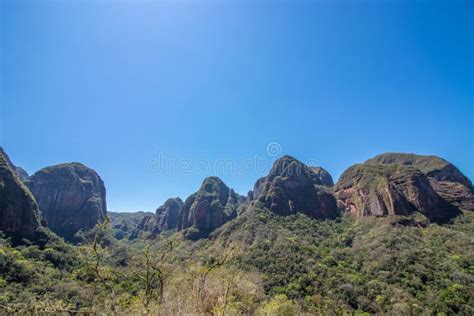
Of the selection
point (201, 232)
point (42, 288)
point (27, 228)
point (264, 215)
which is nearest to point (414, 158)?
point (264, 215)

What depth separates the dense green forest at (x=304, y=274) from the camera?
23.0 m

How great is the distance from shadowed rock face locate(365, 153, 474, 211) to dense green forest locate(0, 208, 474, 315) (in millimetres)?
15535

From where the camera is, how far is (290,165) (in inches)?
4783

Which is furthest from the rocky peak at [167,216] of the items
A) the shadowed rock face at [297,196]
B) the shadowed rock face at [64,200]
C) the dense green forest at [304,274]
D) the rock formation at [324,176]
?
the rock formation at [324,176]

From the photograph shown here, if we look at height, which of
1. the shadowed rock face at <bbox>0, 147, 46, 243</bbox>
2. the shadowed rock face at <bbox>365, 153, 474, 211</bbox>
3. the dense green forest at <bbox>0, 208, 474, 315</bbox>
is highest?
the shadowed rock face at <bbox>365, 153, 474, 211</bbox>

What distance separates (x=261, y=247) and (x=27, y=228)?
70102 millimetres

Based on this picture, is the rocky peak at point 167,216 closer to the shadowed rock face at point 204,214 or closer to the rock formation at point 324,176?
the shadowed rock face at point 204,214

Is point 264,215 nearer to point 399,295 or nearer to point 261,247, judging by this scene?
point 261,247

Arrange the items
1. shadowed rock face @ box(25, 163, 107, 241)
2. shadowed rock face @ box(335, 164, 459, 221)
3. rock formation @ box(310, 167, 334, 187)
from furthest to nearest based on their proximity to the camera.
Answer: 1. rock formation @ box(310, 167, 334, 187)
2. shadowed rock face @ box(25, 163, 107, 241)
3. shadowed rock face @ box(335, 164, 459, 221)

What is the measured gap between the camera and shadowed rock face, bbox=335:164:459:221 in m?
77.2

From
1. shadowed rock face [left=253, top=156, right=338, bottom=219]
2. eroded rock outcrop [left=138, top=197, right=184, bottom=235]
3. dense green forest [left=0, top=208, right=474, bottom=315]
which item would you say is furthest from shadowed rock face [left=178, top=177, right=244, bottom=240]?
dense green forest [left=0, top=208, right=474, bottom=315]

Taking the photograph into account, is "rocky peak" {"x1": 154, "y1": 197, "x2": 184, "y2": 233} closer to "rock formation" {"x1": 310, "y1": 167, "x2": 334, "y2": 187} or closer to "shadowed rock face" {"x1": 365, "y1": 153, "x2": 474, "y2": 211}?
"rock formation" {"x1": 310, "y1": 167, "x2": 334, "y2": 187}

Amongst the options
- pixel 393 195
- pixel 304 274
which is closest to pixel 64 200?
pixel 304 274

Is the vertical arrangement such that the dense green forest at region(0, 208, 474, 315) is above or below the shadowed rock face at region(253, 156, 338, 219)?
below
